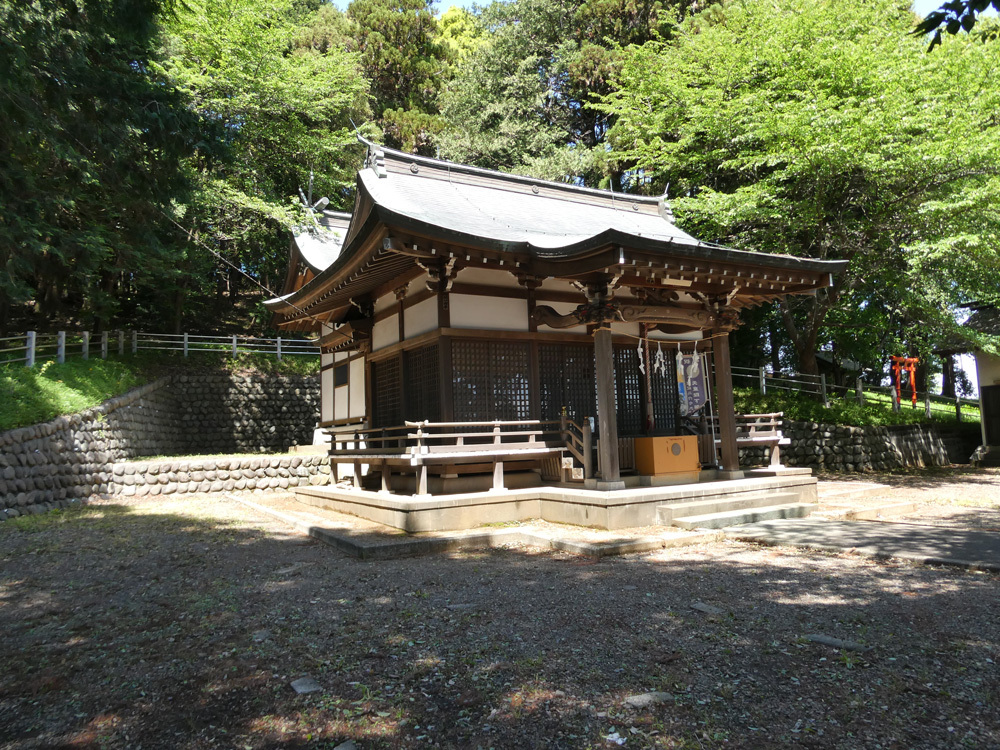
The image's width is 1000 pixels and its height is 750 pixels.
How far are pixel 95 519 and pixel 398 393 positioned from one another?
219 inches

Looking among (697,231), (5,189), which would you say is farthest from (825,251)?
(5,189)

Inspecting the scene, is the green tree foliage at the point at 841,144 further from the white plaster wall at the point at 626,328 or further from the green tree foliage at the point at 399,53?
the green tree foliage at the point at 399,53

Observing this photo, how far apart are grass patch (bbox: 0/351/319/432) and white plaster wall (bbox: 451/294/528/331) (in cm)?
861

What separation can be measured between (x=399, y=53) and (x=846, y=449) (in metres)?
26.9

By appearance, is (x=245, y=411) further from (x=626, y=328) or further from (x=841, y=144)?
(x=841, y=144)

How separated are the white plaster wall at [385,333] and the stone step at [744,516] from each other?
5957 millimetres

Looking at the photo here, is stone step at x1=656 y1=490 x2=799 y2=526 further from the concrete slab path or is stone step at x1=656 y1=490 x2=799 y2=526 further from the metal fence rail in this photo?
the metal fence rail

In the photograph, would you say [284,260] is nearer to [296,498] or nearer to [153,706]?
[296,498]

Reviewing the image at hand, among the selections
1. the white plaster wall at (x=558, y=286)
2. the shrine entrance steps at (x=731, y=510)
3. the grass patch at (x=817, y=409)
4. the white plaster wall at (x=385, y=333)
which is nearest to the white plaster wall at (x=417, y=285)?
the white plaster wall at (x=385, y=333)

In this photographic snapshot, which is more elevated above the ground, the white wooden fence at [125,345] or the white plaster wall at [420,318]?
the white wooden fence at [125,345]

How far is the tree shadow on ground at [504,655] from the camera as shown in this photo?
3049mm

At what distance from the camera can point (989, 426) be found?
65.5 feet

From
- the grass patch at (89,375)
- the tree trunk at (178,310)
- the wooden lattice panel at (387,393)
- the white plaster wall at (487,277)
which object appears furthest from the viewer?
the tree trunk at (178,310)

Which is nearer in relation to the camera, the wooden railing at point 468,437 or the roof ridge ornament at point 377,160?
the wooden railing at point 468,437
